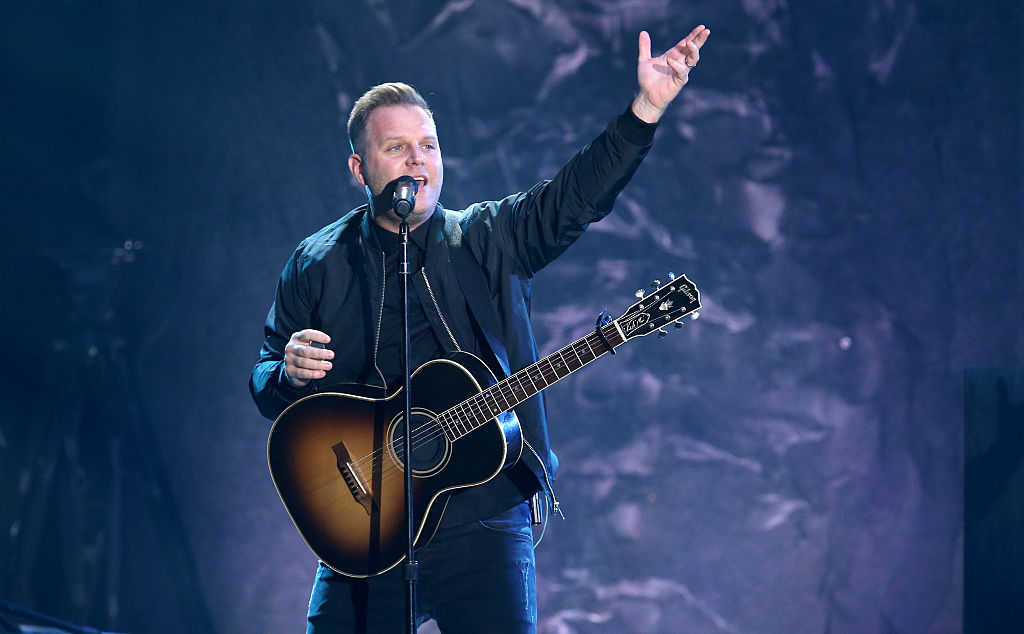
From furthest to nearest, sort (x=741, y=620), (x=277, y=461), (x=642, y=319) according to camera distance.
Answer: (x=741, y=620), (x=277, y=461), (x=642, y=319)

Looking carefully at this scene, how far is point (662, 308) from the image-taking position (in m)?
2.47

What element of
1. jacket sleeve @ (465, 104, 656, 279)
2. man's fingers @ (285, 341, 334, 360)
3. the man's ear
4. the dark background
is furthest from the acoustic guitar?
the dark background

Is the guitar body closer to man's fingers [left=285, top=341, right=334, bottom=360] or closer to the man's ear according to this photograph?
man's fingers [left=285, top=341, right=334, bottom=360]

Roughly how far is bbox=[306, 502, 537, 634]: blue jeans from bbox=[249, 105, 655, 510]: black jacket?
228 millimetres

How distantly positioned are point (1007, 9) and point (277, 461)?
4159 millimetres

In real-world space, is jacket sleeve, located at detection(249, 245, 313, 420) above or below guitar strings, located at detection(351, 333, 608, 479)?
above

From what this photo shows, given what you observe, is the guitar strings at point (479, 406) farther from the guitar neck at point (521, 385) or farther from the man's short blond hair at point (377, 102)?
the man's short blond hair at point (377, 102)

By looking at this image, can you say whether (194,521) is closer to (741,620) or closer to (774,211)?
(741,620)

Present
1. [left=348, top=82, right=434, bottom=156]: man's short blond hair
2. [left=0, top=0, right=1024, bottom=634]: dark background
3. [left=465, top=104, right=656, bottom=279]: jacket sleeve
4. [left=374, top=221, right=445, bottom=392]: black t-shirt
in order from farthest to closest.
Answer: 1. [left=0, top=0, right=1024, bottom=634]: dark background
2. [left=348, top=82, right=434, bottom=156]: man's short blond hair
3. [left=374, top=221, right=445, bottom=392]: black t-shirt
4. [left=465, top=104, right=656, bottom=279]: jacket sleeve

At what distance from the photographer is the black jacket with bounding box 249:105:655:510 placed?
8.43ft

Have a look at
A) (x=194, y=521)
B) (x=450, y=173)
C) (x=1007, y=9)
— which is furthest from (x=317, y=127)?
(x=1007, y=9)

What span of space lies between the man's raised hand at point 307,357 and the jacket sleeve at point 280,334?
0.23 meters

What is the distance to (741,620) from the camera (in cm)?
429

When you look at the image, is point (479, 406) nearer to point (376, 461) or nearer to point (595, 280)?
point (376, 461)
